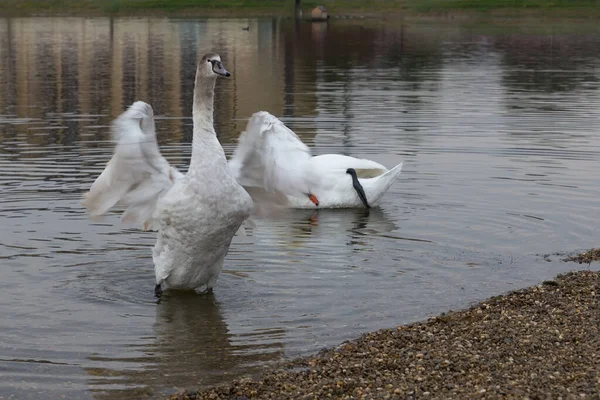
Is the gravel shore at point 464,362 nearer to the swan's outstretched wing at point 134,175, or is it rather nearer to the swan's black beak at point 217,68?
the swan's outstretched wing at point 134,175

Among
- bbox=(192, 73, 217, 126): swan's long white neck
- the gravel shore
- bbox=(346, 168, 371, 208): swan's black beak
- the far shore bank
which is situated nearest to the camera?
the gravel shore

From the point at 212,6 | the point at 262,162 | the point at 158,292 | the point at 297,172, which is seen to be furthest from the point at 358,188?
the point at 212,6

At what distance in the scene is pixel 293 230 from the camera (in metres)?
14.2

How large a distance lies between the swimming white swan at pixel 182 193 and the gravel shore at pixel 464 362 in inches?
72.9

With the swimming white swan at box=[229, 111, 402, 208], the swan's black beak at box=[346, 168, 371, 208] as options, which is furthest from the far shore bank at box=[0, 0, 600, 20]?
the swan's black beak at box=[346, 168, 371, 208]

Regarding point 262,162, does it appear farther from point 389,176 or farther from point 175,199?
point 389,176

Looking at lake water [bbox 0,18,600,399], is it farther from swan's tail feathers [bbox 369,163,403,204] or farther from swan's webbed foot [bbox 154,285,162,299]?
swan's tail feathers [bbox 369,163,403,204]

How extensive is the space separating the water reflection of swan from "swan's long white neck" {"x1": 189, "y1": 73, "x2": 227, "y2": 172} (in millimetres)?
1466

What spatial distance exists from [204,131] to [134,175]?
0.93m

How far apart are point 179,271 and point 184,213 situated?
2.64 ft

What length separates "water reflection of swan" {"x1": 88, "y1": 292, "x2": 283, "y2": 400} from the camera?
8.27 m

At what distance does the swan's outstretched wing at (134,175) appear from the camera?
10000mm

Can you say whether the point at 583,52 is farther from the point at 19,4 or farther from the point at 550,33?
the point at 19,4

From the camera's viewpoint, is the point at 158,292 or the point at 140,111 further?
the point at 158,292
